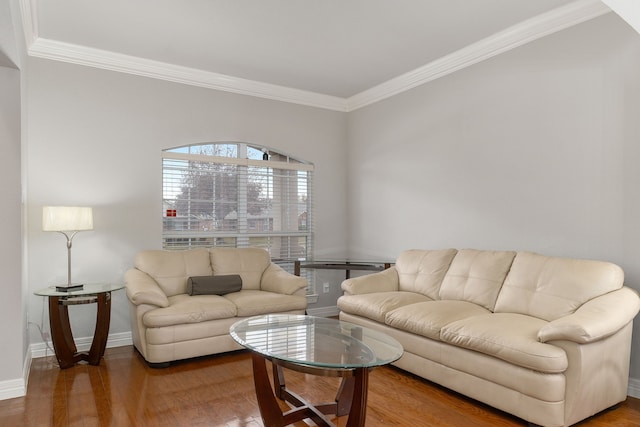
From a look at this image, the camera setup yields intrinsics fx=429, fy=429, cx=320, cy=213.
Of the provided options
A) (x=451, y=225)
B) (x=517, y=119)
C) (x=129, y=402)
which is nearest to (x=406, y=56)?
(x=517, y=119)

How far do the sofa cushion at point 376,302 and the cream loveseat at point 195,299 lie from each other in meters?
0.55

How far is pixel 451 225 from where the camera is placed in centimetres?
436

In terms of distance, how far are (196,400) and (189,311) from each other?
0.88 m

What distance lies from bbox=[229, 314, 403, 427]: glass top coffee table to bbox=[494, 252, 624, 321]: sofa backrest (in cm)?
121

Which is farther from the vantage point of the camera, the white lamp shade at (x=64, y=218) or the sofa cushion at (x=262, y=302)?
the sofa cushion at (x=262, y=302)

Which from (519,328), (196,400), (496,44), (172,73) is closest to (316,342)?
(196,400)

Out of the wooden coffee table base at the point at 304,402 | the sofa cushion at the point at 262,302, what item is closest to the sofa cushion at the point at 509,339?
the wooden coffee table base at the point at 304,402

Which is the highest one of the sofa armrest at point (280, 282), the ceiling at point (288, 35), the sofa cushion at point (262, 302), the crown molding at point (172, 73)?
the ceiling at point (288, 35)

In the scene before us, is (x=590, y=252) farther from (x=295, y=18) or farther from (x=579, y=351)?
(x=295, y=18)

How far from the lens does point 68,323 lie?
3.56 meters

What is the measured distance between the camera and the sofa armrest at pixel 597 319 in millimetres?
2373

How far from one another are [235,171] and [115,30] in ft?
6.24

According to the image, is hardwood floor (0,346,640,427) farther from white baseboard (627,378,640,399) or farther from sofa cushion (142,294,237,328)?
sofa cushion (142,294,237,328)

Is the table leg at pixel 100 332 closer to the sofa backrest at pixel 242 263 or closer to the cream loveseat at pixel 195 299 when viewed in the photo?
the cream loveseat at pixel 195 299
